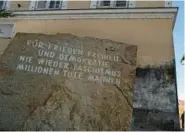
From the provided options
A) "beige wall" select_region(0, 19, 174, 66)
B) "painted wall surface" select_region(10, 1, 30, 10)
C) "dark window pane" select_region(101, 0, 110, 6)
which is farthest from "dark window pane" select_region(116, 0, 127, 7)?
"painted wall surface" select_region(10, 1, 30, 10)

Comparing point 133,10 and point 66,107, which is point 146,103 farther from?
point 66,107

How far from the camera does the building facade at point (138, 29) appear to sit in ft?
40.0

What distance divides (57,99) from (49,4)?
10207 millimetres

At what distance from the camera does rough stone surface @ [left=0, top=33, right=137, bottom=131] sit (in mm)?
6645

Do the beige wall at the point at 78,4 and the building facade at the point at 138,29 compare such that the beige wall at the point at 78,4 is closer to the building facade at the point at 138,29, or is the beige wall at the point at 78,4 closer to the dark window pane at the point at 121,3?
the building facade at the point at 138,29

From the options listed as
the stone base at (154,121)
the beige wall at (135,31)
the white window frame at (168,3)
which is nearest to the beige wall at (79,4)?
the white window frame at (168,3)

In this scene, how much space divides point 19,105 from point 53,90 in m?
0.79

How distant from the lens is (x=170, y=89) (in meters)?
12.5

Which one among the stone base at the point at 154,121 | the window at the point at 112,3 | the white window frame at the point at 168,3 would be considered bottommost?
the stone base at the point at 154,121

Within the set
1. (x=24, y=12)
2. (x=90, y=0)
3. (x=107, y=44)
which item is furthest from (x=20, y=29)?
(x=107, y=44)

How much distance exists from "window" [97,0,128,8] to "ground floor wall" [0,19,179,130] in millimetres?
1191

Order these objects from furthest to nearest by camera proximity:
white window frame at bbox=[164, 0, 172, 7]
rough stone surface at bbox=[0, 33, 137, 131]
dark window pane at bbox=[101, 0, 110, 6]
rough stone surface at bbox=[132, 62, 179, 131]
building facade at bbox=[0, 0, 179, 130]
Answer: dark window pane at bbox=[101, 0, 110, 6]
white window frame at bbox=[164, 0, 172, 7]
building facade at bbox=[0, 0, 179, 130]
rough stone surface at bbox=[132, 62, 179, 131]
rough stone surface at bbox=[0, 33, 137, 131]

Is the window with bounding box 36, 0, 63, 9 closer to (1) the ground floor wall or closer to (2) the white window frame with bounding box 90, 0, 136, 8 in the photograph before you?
(1) the ground floor wall

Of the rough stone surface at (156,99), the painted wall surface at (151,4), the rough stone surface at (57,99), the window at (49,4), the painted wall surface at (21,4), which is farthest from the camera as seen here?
the painted wall surface at (21,4)
